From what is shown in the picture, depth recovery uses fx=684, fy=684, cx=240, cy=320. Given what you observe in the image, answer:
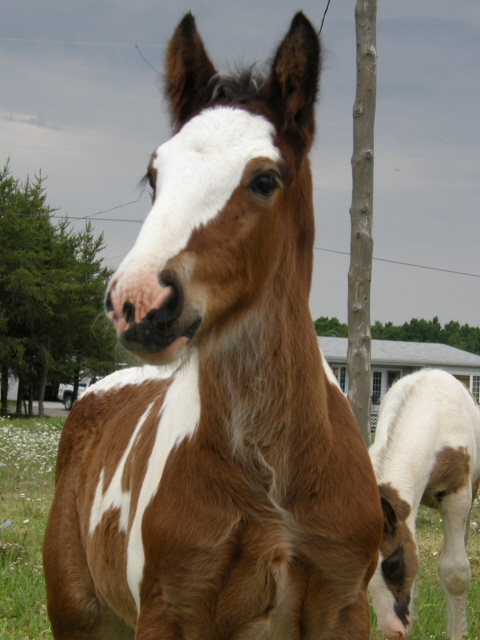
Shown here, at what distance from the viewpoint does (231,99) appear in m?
2.55

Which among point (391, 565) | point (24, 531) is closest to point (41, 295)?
point (24, 531)

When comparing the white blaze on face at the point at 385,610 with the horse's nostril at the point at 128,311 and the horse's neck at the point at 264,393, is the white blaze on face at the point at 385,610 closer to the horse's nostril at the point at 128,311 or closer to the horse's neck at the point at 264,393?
the horse's neck at the point at 264,393

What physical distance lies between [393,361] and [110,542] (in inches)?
1438

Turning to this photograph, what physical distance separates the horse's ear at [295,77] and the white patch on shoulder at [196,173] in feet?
0.38

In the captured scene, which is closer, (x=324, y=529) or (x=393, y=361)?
(x=324, y=529)

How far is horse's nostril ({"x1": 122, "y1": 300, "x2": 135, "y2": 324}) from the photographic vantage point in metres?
1.93

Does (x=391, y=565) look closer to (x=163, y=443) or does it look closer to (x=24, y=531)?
(x=163, y=443)

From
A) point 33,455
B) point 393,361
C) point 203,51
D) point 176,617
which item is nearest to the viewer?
point 176,617

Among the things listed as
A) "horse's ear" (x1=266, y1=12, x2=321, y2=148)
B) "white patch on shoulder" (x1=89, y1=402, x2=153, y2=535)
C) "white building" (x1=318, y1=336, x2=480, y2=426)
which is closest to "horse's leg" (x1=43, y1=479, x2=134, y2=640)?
"white patch on shoulder" (x1=89, y1=402, x2=153, y2=535)

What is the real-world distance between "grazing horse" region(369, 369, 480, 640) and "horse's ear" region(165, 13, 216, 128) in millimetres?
3270

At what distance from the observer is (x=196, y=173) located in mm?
2189

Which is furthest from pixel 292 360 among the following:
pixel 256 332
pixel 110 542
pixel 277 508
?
pixel 110 542

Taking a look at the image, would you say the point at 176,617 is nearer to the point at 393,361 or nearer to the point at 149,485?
the point at 149,485

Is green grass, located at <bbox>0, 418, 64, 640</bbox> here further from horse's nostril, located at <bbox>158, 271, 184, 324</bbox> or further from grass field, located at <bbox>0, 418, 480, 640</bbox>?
horse's nostril, located at <bbox>158, 271, 184, 324</bbox>
